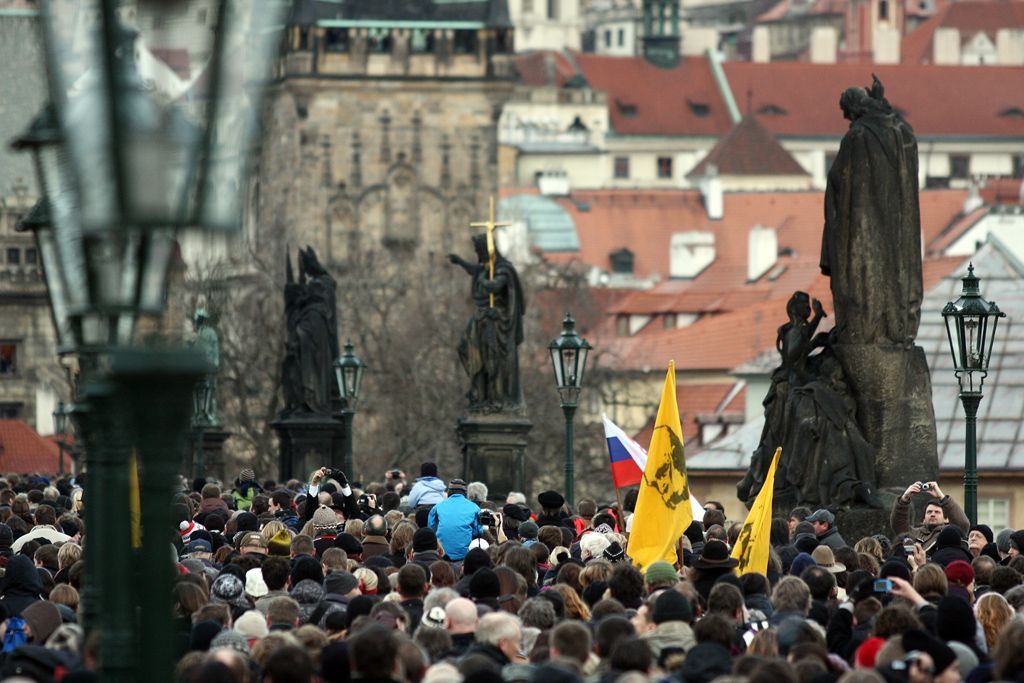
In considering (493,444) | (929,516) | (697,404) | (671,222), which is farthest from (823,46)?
(929,516)

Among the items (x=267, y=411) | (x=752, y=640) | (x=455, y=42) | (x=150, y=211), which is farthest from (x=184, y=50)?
(x=455, y=42)

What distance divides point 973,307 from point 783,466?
259 cm

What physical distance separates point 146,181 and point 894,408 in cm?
988

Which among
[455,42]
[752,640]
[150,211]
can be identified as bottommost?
[752,640]

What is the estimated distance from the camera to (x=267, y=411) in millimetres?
57344

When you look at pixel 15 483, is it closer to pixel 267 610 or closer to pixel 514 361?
pixel 514 361

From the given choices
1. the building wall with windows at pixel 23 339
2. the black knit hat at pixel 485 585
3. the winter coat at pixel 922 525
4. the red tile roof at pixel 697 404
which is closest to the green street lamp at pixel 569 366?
the winter coat at pixel 922 525

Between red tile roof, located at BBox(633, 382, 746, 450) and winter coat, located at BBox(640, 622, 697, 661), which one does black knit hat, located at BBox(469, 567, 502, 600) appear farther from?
red tile roof, located at BBox(633, 382, 746, 450)

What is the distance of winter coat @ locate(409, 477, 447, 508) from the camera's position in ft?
64.8

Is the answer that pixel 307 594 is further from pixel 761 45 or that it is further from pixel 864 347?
pixel 761 45

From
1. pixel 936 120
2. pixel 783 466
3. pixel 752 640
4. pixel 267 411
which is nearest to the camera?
pixel 752 640

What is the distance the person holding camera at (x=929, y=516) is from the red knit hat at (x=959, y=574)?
1505mm

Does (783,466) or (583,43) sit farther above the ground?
(583,43)

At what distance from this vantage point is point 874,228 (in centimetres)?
1692
